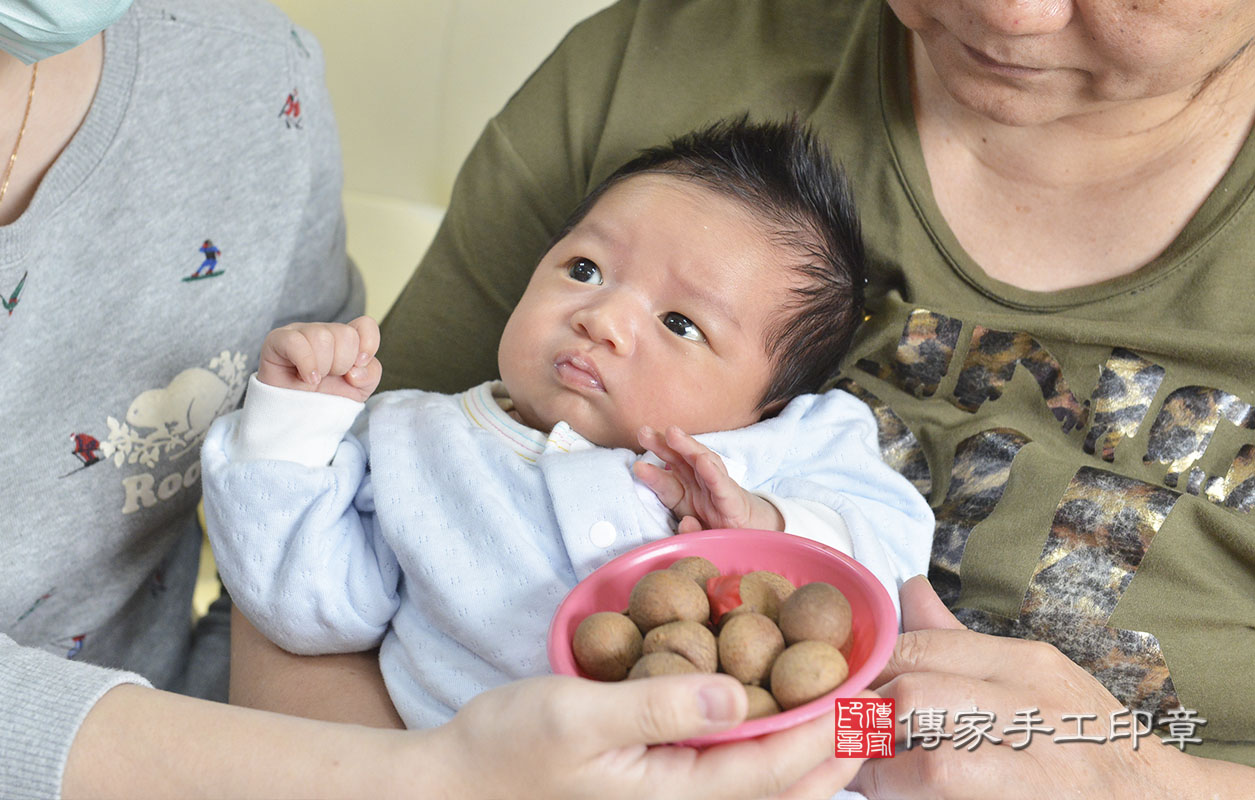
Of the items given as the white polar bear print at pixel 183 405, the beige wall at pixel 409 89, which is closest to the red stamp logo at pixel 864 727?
the white polar bear print at pixel 183 405

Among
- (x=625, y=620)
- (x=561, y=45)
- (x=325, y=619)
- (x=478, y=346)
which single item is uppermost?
(x=561, y=45)

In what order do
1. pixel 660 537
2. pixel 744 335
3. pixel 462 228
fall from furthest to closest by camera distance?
1. pixel 462 228
2. pixel 744 335
3. pixel 660 537

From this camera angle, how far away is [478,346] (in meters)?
1.56

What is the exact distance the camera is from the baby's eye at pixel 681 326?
1248mm

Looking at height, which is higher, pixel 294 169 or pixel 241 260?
pixel 294 169

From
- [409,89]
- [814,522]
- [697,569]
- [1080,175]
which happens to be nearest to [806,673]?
[697,569]

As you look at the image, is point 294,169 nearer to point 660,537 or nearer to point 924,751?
point 660,537

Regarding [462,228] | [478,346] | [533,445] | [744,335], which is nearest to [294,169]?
[462,228]

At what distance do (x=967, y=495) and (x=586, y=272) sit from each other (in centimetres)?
53

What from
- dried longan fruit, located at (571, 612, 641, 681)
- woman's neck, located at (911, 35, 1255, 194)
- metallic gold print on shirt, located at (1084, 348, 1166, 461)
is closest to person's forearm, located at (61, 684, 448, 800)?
dried longan fruit, located at (571, 612, 641, 681)

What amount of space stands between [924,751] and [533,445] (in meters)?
0.54

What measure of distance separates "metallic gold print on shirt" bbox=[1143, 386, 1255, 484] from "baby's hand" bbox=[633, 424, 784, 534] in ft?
1.54

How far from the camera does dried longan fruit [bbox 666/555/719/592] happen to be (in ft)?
3.16

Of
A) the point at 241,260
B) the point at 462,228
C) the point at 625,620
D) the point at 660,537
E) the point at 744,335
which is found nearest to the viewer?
the point at 625,620
